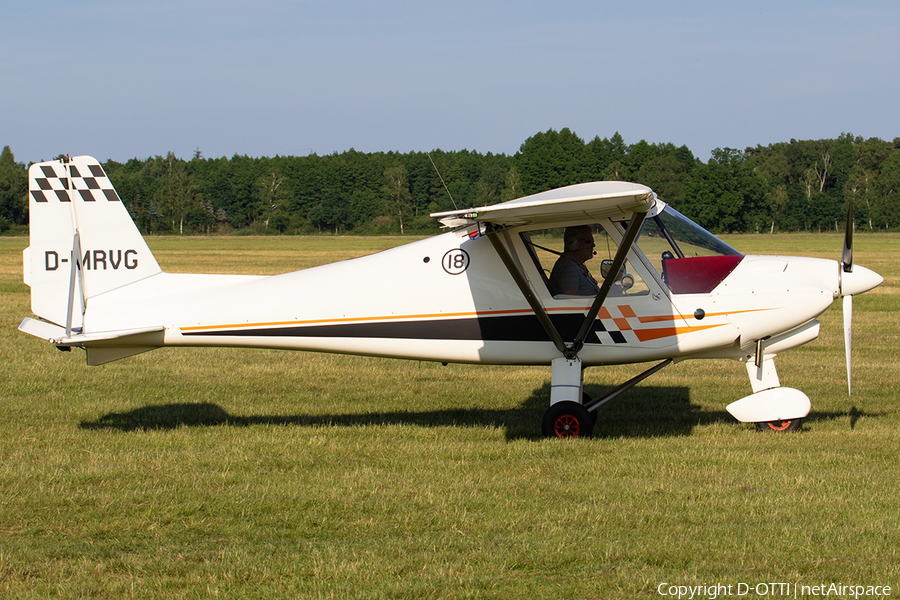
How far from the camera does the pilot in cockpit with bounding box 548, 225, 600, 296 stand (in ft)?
26.9


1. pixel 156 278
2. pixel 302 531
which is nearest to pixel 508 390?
pixel 156 278

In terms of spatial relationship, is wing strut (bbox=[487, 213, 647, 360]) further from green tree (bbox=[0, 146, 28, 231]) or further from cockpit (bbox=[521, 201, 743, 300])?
green tree (bbox=[0, 146, 28, 231])

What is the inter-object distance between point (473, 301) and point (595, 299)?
48.1 inches

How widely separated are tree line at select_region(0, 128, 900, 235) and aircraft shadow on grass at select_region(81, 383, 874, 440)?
7570 cm

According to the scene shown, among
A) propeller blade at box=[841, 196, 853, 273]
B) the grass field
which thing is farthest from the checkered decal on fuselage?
propeller blade at box=[841, 196, 853, 273]

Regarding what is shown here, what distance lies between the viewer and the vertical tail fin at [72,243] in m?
8.50

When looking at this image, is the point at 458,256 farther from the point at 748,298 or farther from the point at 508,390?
the point at 508,390

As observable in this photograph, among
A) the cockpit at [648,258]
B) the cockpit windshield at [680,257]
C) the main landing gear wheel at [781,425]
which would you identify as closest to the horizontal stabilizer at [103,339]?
the cockpit at [648,258]

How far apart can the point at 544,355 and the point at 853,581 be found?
407cm

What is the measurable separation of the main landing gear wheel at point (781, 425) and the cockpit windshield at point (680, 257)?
5.18 ft

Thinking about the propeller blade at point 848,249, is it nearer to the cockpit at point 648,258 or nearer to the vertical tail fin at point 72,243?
→ the cockpit at point 648,258

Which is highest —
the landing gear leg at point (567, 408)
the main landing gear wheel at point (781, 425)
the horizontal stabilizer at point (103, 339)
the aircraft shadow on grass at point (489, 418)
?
the horizontal stabilizer at point (103, 339)

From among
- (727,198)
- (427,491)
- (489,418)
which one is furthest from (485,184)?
(427,491)

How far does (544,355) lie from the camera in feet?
27.6
